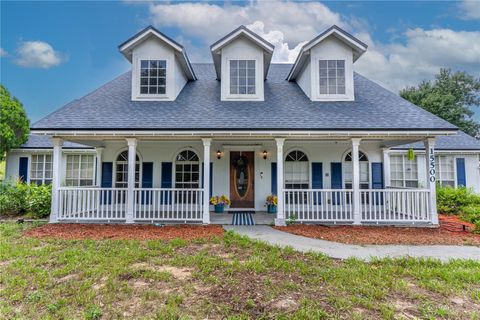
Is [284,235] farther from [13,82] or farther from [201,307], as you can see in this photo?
[13,82]

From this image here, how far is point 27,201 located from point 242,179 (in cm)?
809

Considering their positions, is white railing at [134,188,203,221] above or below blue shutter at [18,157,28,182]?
below

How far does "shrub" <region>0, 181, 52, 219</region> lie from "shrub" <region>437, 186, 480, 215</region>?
53.5 ft

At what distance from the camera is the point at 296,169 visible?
10352 millimetres

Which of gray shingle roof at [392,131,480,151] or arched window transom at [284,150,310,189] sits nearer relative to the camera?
arched window transom at [284,150,310,189]

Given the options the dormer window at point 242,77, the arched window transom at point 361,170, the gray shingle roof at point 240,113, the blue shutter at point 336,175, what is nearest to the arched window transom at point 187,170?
the gray shingle roof at point 240,113

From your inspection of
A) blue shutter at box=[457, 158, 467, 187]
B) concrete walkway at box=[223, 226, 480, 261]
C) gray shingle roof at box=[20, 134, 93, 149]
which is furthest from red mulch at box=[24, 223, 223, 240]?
blue shutter at box=[457, 158, 467, 187]

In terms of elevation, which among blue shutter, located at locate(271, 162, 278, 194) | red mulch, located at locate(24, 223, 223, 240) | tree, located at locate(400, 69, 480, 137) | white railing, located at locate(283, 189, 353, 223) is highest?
tree, located at locate(400, 69, 480, 137)

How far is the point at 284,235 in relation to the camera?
680 cm

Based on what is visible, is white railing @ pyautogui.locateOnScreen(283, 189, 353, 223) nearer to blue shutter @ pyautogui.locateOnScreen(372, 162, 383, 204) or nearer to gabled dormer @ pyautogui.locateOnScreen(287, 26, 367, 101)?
blue shutter @ pyautogui.locateOnScreen(372, 162, 383, 204)

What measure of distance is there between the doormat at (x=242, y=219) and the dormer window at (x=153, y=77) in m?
5.56

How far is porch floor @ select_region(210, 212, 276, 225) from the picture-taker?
837cm

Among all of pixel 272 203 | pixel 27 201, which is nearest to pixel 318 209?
pixel 272 203

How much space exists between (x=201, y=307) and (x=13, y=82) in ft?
60.5
